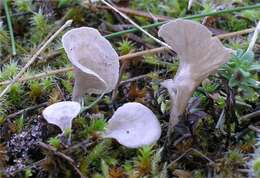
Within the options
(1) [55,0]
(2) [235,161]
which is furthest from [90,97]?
(1) [55,0]

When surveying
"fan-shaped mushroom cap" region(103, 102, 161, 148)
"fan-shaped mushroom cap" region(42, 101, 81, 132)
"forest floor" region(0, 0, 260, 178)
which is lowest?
"forest floor" region(0, 0, 260, 178)

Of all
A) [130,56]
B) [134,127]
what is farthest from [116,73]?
[130,56]

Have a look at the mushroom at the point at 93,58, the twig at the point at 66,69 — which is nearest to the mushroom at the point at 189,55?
the mushroom at the point at 93,58

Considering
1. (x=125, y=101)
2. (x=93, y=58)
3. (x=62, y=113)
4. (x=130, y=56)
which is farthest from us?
(x=130, y=56)

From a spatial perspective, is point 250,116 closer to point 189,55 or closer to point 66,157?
point 189,55

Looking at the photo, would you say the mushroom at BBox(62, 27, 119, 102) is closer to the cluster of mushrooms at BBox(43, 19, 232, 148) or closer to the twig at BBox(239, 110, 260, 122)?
the cluster of mushrooms at BBox(43, 19, 232, 148)

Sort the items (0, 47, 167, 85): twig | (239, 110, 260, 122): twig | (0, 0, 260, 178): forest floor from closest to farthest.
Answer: (0, 0, 260, 178): forest floor → (239, 110, 260, 122): twig → (0, 47, 167, 85): twig

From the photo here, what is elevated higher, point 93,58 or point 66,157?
point 93,58

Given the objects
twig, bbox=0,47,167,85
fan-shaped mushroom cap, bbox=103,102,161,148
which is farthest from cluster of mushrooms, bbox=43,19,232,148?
twig, bbox=0,47,167,85
